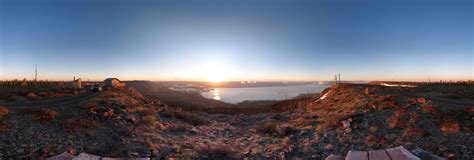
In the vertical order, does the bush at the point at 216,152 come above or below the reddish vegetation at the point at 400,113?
below

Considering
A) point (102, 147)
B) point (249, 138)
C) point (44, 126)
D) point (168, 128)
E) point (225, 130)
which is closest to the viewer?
point (102, 147)

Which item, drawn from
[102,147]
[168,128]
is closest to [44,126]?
[102,147]

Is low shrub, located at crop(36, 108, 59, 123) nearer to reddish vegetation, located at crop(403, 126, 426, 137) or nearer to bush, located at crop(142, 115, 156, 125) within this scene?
bush, located at crop(142, 115, 156, 125)

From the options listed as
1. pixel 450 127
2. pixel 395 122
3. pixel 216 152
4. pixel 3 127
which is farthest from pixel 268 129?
pixel 3 127

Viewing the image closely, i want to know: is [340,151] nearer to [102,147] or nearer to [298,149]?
[298,149]

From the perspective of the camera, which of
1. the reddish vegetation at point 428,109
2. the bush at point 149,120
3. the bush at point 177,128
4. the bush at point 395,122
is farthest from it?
the bush at point 149,120

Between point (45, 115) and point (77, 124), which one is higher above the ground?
point (45, 115)

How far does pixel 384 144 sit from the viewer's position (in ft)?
47.1

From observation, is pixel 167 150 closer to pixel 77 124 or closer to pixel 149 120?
pixel 77 124

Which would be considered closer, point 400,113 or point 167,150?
point 167,150

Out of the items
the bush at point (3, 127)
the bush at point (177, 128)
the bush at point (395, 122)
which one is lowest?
the bush at point (177, 128)

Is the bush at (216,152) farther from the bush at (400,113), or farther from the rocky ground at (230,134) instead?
the bush at (400,113)

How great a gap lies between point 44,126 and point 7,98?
39.1 ft

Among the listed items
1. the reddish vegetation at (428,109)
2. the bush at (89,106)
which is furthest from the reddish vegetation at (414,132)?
the bush at (89,106)
